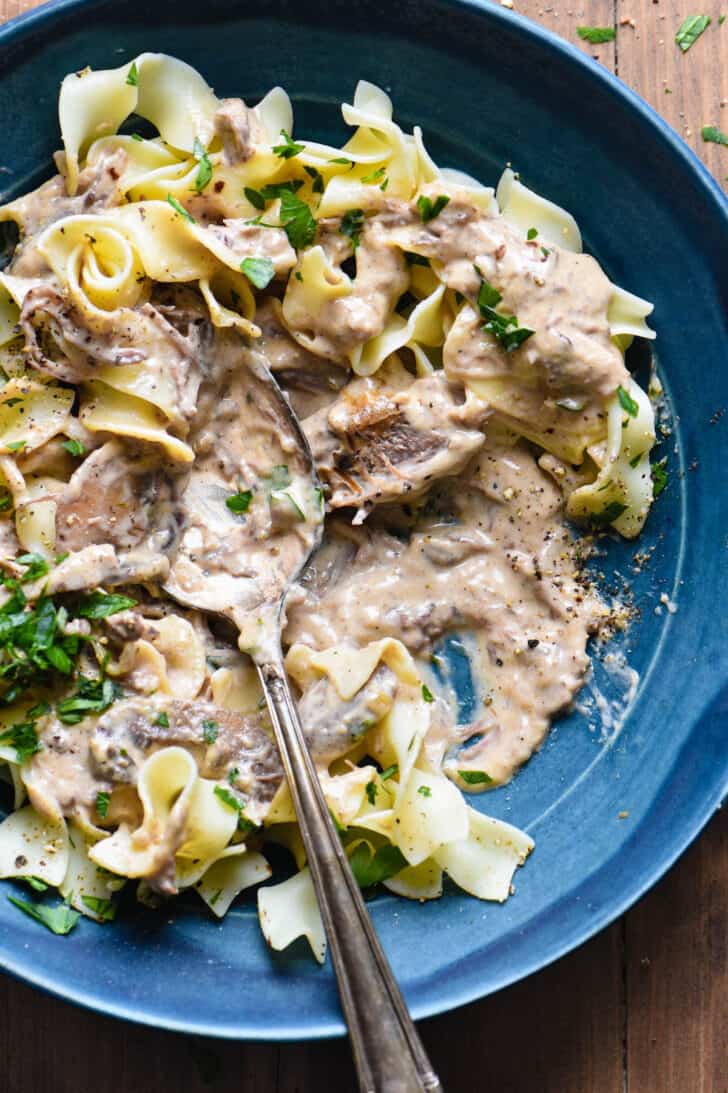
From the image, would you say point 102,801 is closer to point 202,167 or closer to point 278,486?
point 278,486

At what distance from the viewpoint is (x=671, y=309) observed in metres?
4.04

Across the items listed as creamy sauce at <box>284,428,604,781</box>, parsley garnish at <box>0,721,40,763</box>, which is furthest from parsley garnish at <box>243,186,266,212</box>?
parsley garnish at <box>0,721,40,763</box>

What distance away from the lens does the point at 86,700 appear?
148 inches

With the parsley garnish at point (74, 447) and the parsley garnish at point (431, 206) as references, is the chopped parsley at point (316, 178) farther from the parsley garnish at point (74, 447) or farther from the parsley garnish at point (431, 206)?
the parsley garnish at point (74, 447)

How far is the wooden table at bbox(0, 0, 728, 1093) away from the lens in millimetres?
4016

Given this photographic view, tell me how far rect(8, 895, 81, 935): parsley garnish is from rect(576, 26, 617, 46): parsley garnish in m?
3.70

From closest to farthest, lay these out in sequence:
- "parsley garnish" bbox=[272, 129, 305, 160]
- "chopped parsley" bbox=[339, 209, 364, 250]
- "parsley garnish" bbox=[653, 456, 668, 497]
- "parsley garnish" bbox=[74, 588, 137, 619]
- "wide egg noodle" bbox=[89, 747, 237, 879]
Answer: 1. "wide egg noodle" bbox=[89, 747, 237, 879]
2. "parsley garnish" bbox=[74, 588, 137, 619]
3. "parsley garnish" bbox=[272, 129, 305, 160]
4. "chopped parsley" bbox=[339, 209, 364, 250]
5. "parsley garnish" bbox=[653, 456, 668, 497]

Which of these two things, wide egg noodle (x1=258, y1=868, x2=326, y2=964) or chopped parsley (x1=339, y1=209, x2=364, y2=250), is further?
chopped parsley (x1=339, y1=209, x2=364, y2=250)

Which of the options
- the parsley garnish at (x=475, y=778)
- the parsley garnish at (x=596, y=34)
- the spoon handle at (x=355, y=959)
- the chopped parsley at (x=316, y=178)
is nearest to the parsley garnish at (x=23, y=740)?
the spoon handle at (x=355, y=959)

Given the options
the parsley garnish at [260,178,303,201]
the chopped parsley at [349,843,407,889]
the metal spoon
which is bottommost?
the chopped parsley at [349,843,407,889]

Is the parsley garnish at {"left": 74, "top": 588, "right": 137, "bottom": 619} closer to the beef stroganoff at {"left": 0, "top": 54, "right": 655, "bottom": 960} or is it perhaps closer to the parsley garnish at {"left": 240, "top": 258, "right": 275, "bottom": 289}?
the beef stroganoff at {"left": 0, "top": 54, "right": 655, "bottom": 960}

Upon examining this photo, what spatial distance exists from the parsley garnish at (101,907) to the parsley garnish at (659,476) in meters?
2.43

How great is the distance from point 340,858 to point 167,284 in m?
2.09

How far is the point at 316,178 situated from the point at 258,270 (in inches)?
18.0
